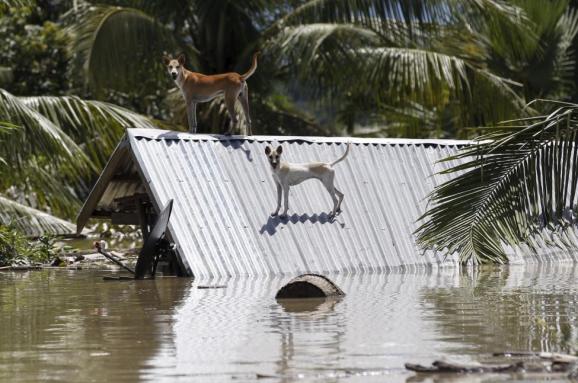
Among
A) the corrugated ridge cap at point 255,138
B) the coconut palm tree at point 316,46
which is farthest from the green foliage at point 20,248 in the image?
the coconut palm tree at point 316,46

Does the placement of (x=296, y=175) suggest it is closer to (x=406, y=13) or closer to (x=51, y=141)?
(x=51, y=141)

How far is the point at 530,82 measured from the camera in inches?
1234

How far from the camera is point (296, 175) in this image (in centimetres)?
1706

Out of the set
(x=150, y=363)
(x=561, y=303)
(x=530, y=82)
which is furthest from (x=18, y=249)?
(x=530, y=82)

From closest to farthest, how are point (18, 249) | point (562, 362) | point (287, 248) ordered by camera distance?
1. point (562, 362)
2. point (287, 248)
3. point (18, 249)

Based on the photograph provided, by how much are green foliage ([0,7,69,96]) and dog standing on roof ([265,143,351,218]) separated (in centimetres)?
1661

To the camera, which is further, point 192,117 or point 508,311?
point 192,117

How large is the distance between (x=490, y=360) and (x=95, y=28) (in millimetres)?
18767

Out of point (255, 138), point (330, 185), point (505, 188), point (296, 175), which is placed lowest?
point (505, 188)

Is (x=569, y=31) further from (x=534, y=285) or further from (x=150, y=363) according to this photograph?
(x=150, y=363)

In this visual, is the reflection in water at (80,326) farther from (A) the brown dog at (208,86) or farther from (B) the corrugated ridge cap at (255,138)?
(A) the brown dog at (208,86)

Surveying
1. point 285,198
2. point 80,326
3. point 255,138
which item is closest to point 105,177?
point 255,138

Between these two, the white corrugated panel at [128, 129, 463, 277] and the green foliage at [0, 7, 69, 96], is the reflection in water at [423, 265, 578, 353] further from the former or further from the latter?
the green foliage at [0, 7, 69, 96]

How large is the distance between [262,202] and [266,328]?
276 inches
